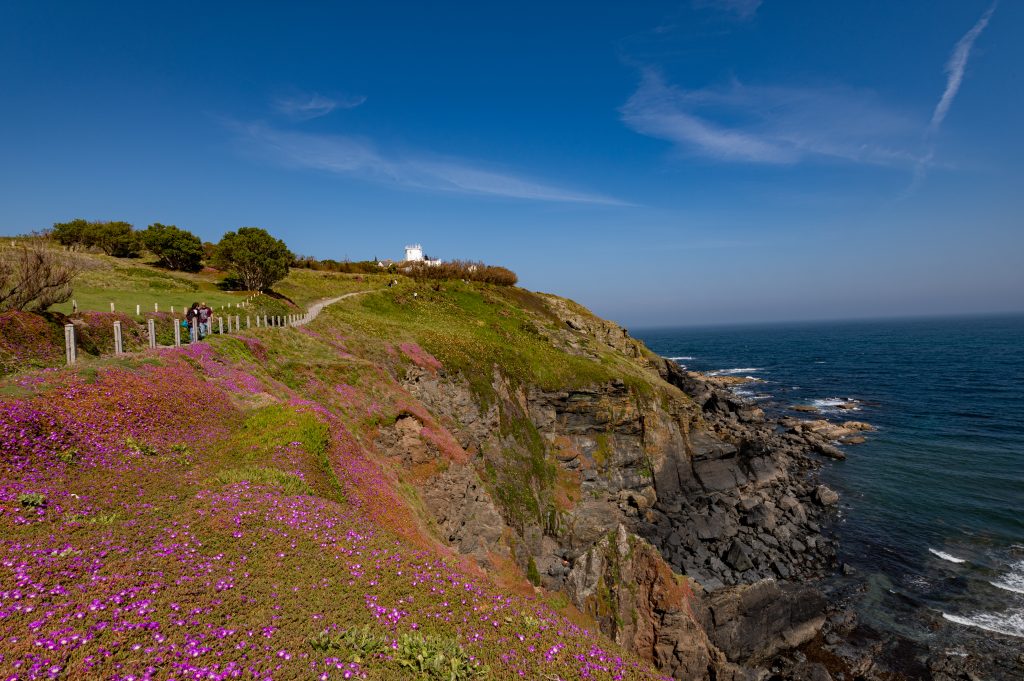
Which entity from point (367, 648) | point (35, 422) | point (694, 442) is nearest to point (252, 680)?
point (367, 648)

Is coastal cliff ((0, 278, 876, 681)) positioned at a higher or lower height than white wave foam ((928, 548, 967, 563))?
higher

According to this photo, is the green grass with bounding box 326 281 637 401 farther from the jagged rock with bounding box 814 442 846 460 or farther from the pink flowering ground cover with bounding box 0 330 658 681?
the jagged rock with bounding box 814 442 846 460

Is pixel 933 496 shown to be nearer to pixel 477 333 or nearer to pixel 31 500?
pixel 477 333

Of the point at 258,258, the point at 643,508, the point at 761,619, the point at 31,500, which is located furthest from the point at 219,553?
the point at 258,258

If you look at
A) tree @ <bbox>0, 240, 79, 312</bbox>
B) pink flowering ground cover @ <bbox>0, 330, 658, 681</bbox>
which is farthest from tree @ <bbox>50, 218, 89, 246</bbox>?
pink flowering ground cover @ <bbox>0, 330, 658, 681</bbox>

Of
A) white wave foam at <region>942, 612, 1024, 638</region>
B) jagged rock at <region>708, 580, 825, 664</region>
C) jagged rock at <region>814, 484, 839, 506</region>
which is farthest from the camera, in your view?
jagged rock at <region>814, 484, 839, 506</region>

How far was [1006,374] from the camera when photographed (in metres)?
105

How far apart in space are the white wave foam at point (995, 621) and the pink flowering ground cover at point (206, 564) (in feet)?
112

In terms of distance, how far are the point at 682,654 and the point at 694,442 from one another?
1174 inches

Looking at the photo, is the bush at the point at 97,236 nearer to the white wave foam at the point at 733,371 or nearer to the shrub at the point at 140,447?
the shrub at the point at 140,447

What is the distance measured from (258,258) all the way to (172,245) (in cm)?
2796

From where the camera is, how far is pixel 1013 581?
33.2 meters

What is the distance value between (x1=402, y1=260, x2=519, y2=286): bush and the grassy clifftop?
64690 mm

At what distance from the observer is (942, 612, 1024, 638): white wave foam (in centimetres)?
2880
